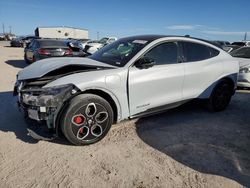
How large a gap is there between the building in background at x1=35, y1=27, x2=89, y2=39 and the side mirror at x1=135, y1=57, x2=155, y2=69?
47.3m

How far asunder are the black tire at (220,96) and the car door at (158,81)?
43.9 inches

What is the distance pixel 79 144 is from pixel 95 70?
1143mm

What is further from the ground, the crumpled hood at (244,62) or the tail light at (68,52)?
the tail light at (68,52)

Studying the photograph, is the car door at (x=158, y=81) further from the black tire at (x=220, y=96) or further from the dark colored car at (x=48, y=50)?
the dark colored car at (x=48, y=50)

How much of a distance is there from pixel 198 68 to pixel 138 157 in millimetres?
2379

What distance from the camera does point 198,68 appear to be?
4.93 m

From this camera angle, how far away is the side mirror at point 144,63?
13.4 feet

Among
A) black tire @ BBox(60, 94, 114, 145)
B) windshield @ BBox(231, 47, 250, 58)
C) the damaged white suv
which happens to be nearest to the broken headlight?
windshield @ BBox(231, 47, 250, 58)

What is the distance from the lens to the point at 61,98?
136 inches

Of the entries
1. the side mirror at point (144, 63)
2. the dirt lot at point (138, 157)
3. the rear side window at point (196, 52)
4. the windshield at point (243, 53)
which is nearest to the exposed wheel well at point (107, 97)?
the dirt lot at point (138, 157)

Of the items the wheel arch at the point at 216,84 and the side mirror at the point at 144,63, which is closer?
the side mirror at the point at 144,63

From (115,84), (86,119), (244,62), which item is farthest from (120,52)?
(244,62)

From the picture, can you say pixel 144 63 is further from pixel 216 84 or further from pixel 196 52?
pixel 216 84

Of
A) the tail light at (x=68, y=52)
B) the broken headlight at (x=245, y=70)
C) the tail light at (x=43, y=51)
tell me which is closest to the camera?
the broken headlight at (x=245, y=70)
